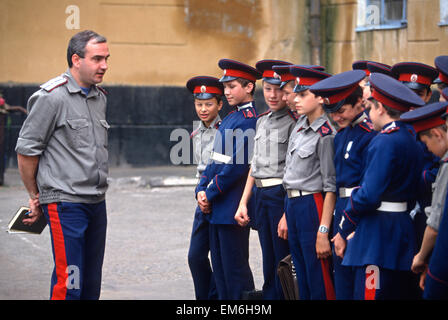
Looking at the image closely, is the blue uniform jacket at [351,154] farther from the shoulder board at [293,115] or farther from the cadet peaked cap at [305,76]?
the shoulder board at [293,115]

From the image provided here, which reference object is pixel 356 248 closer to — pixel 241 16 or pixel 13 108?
pixel 13 108

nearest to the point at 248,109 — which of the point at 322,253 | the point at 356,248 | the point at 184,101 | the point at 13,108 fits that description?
the point at 322,253

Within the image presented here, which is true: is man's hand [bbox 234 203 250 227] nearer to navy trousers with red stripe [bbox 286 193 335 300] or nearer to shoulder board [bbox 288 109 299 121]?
navy trousers with red stripe [bbox 286 193 335 300]

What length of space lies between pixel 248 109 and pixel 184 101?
8.58 m

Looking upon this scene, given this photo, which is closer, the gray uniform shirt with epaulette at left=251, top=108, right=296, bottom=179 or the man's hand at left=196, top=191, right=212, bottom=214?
the gray uniform shirt with epaulette at left=251, top=108, right=296, bottom=179

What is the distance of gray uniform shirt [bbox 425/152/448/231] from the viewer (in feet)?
13.0

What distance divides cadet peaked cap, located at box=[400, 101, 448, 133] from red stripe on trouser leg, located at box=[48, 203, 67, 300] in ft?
7.36

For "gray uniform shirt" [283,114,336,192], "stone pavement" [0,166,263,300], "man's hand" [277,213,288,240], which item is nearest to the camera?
"gray uniform shirt" [283,114,336,192]

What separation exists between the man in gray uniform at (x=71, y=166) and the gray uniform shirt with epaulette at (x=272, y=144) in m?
1.13

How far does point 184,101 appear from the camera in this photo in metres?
14.5

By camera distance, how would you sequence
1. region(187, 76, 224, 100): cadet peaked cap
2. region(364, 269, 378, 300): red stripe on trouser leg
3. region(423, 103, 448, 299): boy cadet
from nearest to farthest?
region(423, 103, 448, 299): boy cadet → region(364, 269, 378, 300): red stripe on trouser leg → region(187, 76, 224, 100): cadet peaked cap

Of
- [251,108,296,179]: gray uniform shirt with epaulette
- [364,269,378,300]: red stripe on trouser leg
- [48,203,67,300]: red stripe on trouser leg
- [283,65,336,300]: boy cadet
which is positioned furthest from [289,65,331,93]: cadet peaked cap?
[48,203,67,300]: red stripe on trouser leg

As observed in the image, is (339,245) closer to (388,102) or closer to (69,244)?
(388,102)

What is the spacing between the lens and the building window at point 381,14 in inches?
519
